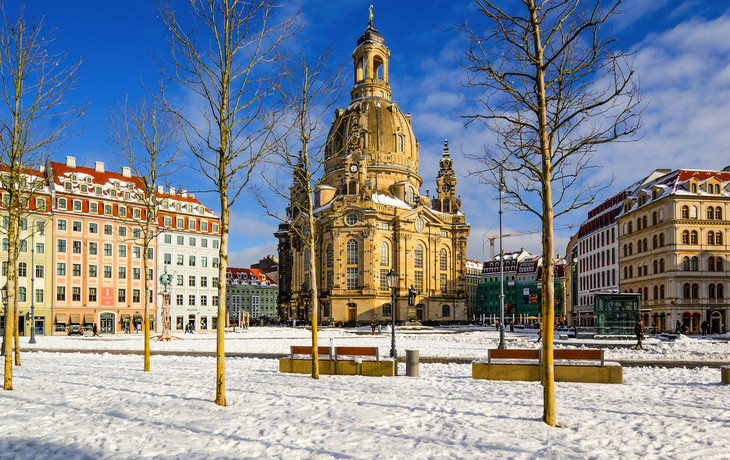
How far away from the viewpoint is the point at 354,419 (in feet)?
36.8

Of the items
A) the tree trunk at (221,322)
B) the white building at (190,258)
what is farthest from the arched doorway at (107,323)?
the tree trunk at (221,322)

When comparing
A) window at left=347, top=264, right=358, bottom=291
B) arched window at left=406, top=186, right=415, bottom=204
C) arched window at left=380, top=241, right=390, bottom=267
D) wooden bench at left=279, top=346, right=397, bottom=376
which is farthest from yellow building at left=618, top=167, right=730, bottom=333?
wooden bench at left=279, top=346, right=397, bottom=376

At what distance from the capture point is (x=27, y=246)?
61844 mm

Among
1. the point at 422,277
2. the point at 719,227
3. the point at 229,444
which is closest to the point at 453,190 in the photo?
the point at 422,277

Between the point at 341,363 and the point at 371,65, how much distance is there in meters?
101

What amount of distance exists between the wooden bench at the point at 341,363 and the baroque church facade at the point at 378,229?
2696 inches

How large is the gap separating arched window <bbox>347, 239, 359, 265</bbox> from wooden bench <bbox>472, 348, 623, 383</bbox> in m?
76.1

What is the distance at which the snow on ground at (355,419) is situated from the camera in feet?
30.0

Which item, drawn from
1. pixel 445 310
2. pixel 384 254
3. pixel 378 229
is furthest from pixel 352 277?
pixel 445 310

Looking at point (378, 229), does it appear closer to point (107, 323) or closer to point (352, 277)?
point (352, 277)

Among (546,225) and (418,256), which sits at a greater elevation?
(418,256)

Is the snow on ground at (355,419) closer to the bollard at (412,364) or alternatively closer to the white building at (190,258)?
the bollard at (412,364)

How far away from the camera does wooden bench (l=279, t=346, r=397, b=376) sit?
18406 millimetres

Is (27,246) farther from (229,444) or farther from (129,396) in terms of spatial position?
(229,444)
